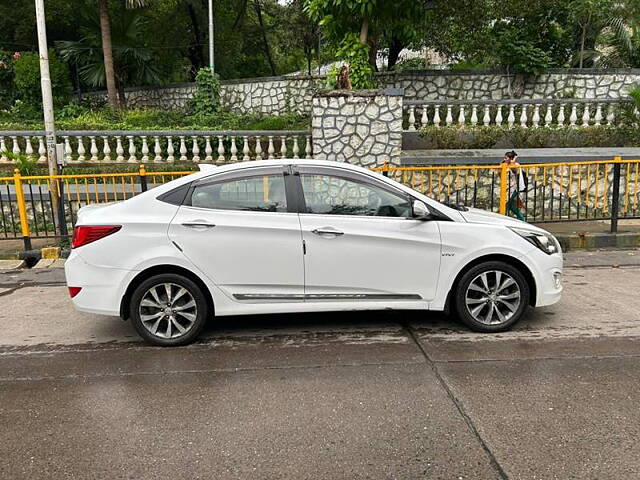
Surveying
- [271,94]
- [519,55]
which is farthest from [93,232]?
[271,94]

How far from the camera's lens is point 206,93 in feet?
62.3

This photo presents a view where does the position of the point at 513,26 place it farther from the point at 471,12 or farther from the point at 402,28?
the point at 402,28

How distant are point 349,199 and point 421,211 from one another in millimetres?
640

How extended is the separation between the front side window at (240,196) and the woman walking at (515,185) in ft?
17.5

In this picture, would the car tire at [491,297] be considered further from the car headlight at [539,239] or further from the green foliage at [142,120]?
the green foliage at [142,120]

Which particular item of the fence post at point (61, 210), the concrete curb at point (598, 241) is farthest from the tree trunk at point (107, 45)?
the concrete curb at point (598, 241)

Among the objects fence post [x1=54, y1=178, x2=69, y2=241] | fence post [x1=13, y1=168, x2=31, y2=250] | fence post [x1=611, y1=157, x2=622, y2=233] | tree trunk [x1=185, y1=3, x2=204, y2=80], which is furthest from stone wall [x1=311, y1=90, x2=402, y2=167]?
tree trunk [x1=185, y1=3, x2=204, y2=80]

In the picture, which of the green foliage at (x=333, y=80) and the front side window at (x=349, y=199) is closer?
the front side window at (x=349, y=199)

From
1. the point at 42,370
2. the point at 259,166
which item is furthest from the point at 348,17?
the point at 42,370

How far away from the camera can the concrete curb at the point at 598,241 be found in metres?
9.12

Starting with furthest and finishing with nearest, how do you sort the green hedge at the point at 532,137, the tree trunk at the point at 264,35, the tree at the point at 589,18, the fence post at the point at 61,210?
the tree trunk at the point at 264,35 < the tree at the point at 589,18 < the green hedge at the point at 532,137 < the fence post at the point at 61,210

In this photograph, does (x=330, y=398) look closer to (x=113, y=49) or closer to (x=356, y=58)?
(x=356, y=58)

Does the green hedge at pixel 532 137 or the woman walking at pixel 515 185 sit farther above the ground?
the green hedge at pixel 532 137

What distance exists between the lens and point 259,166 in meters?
5.24
